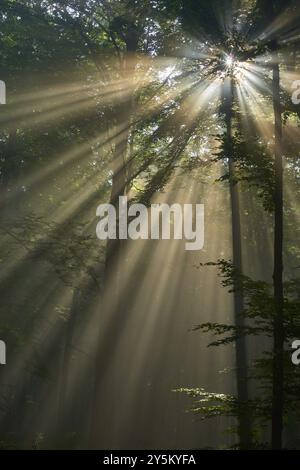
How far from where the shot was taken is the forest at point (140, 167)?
331 inches

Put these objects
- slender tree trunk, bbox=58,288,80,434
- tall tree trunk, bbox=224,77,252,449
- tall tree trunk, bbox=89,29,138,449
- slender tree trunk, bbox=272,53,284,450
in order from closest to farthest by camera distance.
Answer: slender tree trunk, bbox=272,53,284,450, tall tree trunk, bbox=224,77,252,449, tall tree trunk, bbox=89,29,138,449, slender tree trunk, bbox=58,288,80,434

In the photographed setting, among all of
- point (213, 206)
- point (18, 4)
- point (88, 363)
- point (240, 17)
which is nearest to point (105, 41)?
point (18, 4)

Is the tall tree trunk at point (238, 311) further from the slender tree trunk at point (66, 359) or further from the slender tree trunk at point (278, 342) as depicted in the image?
the slender tree trunk at point (66, 359)

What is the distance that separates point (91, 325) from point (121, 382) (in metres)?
4.34

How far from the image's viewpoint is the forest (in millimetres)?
8414

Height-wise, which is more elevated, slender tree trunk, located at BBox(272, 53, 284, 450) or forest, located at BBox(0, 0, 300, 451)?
forest, located at BBox(0, 0, 300, 451)

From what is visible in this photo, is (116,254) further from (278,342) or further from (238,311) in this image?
(278,342)

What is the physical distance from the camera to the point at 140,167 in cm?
1497

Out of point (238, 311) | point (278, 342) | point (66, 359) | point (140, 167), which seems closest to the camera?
point (278, 342)

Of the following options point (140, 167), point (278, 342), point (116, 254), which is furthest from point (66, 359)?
point (278, 342)

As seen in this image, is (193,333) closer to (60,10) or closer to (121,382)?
(121,382)

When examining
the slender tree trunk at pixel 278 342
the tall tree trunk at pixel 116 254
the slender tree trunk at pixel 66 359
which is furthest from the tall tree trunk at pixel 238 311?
the slender tree trunk at pixel 66 359

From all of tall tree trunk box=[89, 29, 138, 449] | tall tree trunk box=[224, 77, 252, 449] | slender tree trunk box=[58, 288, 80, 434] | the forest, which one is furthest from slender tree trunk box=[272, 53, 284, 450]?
slender tree trunk box=[58, 288, 80, 434]

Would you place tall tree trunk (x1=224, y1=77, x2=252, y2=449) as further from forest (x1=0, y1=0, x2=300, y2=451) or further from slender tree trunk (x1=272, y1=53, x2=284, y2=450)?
slender tree trunk (x1=272, y1=53, x2=284, y2=450)
